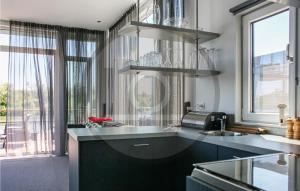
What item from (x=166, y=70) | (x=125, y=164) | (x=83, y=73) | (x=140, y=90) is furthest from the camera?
(x=83, y=73)

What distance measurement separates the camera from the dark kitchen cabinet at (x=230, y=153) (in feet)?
5.78

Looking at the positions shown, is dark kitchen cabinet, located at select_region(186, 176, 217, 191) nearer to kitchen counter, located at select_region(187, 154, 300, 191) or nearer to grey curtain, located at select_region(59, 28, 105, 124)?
kitchen counter, located at select_region(187, 154, 300, 191)

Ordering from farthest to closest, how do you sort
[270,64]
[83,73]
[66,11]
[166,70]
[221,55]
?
[83,73], [66,11], [221,55], [166,70], [270,64]

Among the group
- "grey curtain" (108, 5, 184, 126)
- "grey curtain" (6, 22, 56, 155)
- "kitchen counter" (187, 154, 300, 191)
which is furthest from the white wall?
"grey curtain" (6, 22, 56, 155)

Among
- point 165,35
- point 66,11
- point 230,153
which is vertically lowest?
point 230,153

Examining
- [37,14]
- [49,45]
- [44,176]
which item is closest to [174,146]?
[44,176]

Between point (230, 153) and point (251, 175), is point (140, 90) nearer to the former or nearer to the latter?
point (230, 153)

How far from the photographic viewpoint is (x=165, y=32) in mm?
2830

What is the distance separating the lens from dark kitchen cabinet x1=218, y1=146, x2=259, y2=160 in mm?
A: 1762

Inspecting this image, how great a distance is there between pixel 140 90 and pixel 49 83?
2.31 meters

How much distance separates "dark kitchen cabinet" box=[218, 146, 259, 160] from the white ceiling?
3.20m

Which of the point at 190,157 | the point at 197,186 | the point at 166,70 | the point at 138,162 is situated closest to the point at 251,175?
the point at 197,186

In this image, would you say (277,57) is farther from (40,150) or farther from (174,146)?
(40,150)

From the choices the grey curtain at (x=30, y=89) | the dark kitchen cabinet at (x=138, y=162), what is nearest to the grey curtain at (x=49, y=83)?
the grey curtain at (x=30, y=89)
